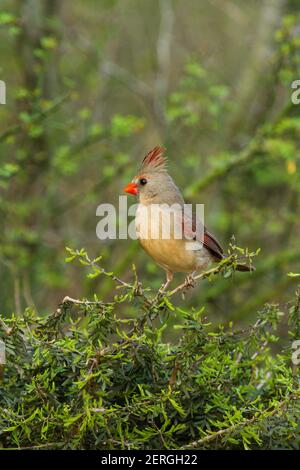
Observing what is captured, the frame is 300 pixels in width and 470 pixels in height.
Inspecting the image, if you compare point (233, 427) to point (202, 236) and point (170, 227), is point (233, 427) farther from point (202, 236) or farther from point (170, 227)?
point (202, 236)

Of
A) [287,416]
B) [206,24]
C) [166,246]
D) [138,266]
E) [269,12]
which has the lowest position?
[287,416]

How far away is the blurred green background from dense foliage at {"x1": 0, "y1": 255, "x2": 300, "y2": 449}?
267 centimetres

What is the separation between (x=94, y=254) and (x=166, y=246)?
133 inches

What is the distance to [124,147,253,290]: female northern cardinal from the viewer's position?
3.80 metres

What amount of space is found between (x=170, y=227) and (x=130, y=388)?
67.9 inches

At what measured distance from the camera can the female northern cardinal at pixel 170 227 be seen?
3805 millimetres

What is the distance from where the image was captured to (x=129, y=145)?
279 inches

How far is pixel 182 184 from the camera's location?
270 inches

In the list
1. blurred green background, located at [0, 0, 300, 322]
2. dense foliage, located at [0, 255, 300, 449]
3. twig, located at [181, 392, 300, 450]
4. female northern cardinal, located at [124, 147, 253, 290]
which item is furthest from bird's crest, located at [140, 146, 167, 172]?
twig, located at [181, 392, 300, 450]

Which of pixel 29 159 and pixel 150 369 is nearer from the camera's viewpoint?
pixel 150 369

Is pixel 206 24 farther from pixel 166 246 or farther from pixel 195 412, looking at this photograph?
pixel 195 412

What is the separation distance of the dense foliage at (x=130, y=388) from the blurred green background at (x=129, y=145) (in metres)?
2.67

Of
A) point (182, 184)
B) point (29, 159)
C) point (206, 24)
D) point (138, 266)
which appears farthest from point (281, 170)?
point (206, 24)

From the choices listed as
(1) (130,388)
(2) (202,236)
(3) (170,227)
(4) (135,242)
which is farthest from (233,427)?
(4) (135,242)
